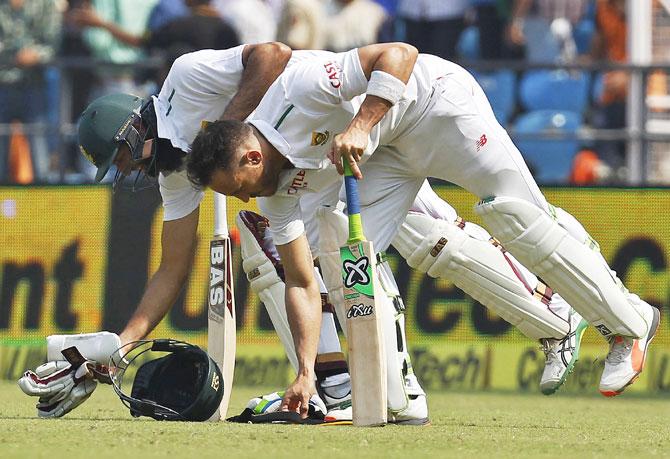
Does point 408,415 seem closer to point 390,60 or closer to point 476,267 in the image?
point 476,267

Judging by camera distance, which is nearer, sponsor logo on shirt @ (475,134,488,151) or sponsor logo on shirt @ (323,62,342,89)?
sponsor logo on shirt @ (323,62,342,89)

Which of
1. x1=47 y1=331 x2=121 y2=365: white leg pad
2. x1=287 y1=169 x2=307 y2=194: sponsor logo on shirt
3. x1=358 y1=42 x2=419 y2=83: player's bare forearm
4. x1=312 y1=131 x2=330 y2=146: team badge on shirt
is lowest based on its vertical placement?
x1=47 y1=331 x2=121 y2=365: white leg pad

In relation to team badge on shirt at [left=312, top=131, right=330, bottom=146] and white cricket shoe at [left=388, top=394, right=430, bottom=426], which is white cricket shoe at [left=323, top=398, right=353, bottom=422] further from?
team badge on shirt at [left=312, top=131, right=330, bottom=146]

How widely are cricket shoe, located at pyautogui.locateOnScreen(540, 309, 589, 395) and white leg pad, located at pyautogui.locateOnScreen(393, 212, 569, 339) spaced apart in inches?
1.5

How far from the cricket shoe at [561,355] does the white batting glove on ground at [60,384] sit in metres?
1.96

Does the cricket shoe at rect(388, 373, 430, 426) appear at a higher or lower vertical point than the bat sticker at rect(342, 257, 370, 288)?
lower

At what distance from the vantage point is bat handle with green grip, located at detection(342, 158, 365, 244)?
17.2ft

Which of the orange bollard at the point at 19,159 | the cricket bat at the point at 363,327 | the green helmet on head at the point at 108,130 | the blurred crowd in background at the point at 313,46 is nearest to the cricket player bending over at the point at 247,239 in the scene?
the green helmet on head at the point at 108,130

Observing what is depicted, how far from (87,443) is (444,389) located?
4.30 metres

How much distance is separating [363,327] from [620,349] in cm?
132

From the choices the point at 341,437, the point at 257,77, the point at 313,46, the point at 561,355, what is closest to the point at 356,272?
the point at 341,437

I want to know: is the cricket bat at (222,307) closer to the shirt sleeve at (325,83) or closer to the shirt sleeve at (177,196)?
the shirt sleeve at (177,196)

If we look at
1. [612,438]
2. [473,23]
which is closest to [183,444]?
[612,438]

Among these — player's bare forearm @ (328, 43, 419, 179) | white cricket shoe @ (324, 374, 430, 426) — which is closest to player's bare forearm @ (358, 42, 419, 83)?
player's bare forearm @ (328, 43, 419, 179)
